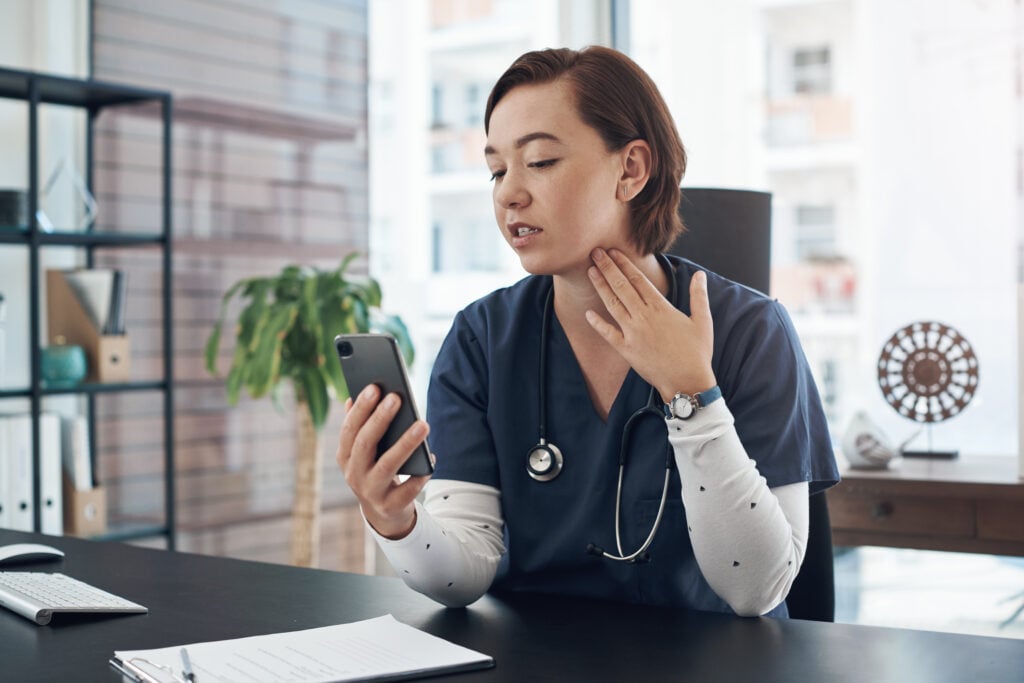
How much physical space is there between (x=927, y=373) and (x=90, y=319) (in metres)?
2.18

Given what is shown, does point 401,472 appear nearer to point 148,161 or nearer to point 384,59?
point 148,161

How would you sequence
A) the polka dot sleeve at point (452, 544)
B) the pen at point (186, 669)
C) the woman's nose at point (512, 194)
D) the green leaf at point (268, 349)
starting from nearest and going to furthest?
1. the pen at point (186, 669)
2. the polka dot sleeve at point (452, 544)
3. the woman's nose at point (512, 194)
4. the green leaf at point (268, 349)

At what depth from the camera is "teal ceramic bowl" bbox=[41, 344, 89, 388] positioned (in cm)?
303

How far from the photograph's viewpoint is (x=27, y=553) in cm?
156

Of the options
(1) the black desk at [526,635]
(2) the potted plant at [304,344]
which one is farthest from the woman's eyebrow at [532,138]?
(2) the potted plant at [304,344]

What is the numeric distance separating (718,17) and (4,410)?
7.64ft

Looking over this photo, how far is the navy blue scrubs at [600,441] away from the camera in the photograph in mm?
1408

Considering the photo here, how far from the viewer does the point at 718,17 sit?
3.40 meters

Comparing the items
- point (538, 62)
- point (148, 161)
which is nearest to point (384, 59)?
point (148, 161)

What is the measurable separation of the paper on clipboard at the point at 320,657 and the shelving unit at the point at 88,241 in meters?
2.02

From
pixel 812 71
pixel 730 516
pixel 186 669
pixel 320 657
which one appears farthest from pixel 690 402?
pixel 812 71

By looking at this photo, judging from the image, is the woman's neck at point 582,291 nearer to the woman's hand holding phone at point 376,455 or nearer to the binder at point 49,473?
the woman's hand holding phone at point 376,455

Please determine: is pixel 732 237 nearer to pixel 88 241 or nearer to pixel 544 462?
pixel 544 462

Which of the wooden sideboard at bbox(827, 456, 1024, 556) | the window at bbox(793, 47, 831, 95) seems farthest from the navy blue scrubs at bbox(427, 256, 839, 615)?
the window at bbox(793, 47, 831, 95)
